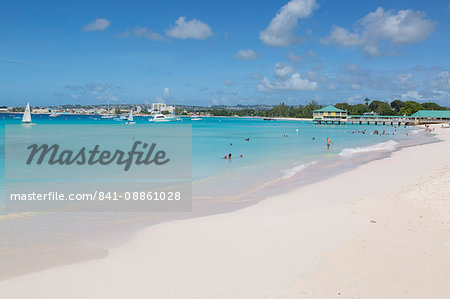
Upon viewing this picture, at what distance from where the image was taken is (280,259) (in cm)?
750

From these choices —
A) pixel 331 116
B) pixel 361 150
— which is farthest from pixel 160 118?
pixel 361 150

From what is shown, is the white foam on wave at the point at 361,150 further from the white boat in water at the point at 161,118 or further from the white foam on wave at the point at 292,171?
the white boat in water at the point at 161,118

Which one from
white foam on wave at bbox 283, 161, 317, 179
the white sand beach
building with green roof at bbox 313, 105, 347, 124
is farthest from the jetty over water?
the white sand beach

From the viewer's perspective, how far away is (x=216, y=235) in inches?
365

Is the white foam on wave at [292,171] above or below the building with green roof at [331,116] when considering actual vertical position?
below

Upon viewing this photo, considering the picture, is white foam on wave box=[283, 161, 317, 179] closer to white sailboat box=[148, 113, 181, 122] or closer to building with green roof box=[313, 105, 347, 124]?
building with green roof box=[313, 105, 347, 124]

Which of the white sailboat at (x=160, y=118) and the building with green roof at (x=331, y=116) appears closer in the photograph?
the building with green roof at (x=331, y=116)

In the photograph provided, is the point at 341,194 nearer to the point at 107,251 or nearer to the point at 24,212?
the point at 107,251

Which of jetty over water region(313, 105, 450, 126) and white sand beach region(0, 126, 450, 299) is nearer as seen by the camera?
white sand beach region(0, 126, 450, 299)

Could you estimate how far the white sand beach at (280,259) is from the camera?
20.4ft

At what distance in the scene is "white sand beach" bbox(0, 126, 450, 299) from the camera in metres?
6.21

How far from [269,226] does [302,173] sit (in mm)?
11805

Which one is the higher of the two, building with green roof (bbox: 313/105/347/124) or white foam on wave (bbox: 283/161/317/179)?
building with green roof (bbox: 313/105/347/124)

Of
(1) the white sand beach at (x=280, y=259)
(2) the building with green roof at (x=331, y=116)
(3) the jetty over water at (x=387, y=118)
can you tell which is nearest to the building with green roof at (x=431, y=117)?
(3) the jetty over water at (x=387, y=118)
